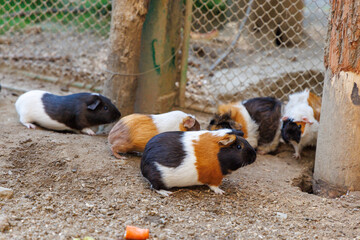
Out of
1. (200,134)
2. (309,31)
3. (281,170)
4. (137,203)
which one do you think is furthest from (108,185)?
(309,31)

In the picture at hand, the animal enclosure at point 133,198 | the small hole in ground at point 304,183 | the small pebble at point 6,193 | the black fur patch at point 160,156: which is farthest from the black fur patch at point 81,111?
the small hole in ground at point 304,183

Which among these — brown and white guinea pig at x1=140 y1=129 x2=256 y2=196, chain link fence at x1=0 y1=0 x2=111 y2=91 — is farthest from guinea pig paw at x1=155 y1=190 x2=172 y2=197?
chain link fence at x1=0 y1=0 x2=111 y2=91

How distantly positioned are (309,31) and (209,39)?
3.93 ft

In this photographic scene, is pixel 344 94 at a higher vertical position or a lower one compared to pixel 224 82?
higher

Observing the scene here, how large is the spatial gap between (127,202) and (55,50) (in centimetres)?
344

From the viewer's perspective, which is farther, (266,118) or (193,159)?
(266,118)

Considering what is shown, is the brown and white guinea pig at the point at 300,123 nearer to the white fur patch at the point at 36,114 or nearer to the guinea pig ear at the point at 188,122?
→ the guinea pig ear at the point at 188,122

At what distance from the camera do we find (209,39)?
16.9ft

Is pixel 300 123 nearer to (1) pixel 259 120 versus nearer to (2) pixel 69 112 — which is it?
(1) pixel 259 120

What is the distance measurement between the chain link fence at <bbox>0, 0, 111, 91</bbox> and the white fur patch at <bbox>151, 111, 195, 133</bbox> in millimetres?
1649

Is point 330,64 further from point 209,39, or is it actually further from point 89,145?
point 209,39

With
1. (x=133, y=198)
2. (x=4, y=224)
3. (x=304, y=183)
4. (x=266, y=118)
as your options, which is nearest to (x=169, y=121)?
(x=133, y=198)

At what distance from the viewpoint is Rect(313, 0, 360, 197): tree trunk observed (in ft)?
8.43

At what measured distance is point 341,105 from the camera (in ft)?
8.71
